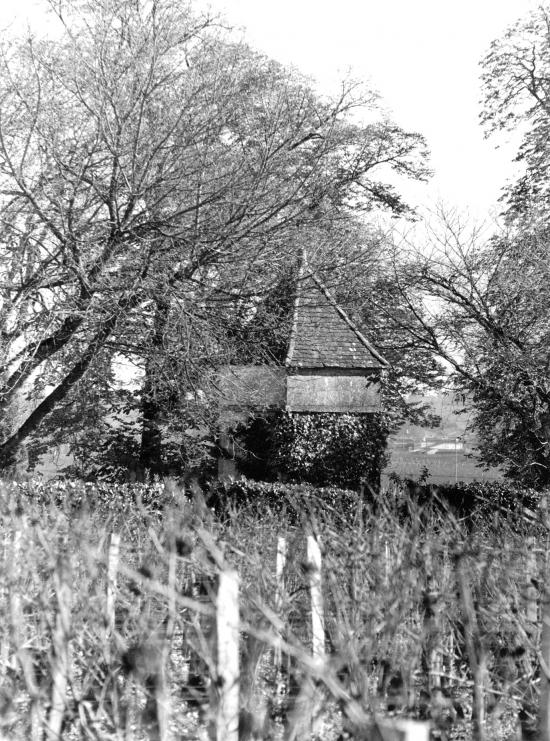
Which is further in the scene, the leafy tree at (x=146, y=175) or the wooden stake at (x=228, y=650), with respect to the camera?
the leafy tree at (x=146, y=175)

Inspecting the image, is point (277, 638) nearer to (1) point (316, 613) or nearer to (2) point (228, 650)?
(1) point (316, 613)

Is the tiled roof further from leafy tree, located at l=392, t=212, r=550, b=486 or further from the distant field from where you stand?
the distant field

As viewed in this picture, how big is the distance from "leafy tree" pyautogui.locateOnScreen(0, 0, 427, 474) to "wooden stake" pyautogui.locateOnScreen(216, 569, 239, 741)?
7.15 meters

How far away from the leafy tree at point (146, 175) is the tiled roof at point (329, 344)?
581 cm

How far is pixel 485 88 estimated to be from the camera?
21.1 meters

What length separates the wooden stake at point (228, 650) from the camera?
3.57m

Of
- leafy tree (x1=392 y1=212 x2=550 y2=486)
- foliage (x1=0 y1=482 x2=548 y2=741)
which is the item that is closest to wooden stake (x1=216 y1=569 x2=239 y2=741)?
foliage (x1=0 y1=482 x2=548 y2=741)

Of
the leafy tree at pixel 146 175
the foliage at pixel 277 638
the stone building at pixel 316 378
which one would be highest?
the leafy tree at pixel 146 175

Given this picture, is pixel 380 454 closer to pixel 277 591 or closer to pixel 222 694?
pixel 277 591

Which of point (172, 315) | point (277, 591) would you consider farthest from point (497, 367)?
point (277, 591)

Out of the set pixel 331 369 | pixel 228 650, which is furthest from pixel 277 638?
pixel 331 369

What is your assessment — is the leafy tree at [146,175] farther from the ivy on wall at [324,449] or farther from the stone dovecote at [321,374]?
the ivy on wall at [324,449]

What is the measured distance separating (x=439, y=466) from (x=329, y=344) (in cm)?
1864

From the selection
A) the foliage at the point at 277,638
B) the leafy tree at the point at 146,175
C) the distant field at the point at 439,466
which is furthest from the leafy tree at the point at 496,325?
the distant field at the point at 439,466
